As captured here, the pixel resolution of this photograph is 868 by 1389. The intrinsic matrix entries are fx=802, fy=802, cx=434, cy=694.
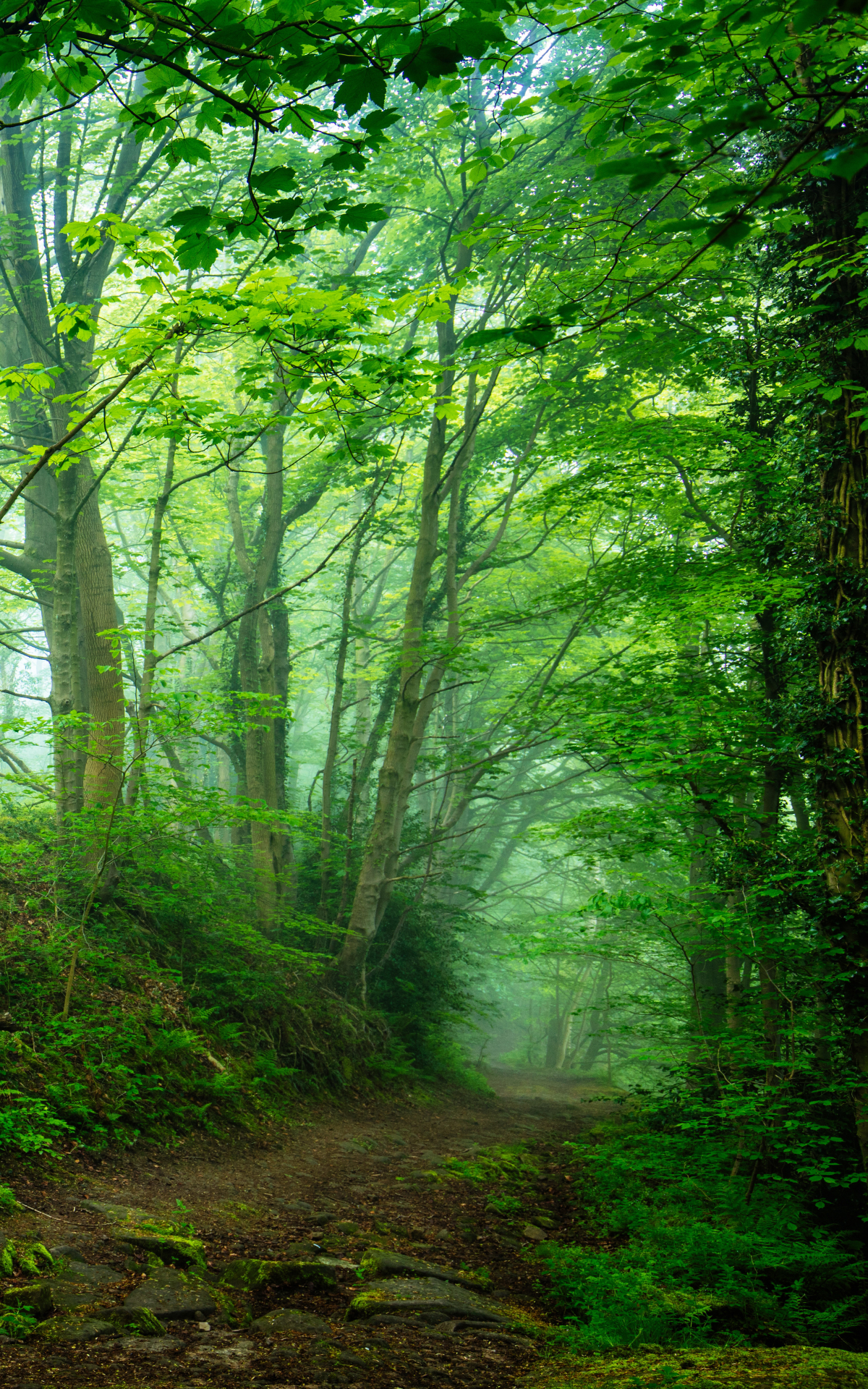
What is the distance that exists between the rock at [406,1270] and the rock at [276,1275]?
12.1 inches

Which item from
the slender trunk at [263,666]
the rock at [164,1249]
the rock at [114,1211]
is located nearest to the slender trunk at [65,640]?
the slender trunk at [263,666]

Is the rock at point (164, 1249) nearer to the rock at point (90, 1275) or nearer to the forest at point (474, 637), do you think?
the forest at point (474, 637)

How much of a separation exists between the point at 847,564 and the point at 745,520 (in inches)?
119

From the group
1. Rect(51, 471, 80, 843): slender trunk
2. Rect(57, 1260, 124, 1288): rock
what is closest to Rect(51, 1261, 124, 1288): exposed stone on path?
Rect(57, 1260, 124, 1288): rock

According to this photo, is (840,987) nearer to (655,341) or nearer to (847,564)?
(847,564)

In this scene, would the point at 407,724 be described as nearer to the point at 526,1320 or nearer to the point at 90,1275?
the point at 526,1320

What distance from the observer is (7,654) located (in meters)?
33.4

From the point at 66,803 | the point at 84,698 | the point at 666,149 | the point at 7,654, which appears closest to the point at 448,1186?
the point at 66,803

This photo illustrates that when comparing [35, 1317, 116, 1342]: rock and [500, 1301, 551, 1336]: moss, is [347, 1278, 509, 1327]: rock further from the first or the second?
[35, 1317, 116, 1342]: rock

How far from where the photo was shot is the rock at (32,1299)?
3020mm

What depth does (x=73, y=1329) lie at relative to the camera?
303cm

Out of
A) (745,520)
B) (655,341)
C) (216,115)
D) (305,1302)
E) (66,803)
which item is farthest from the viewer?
(655,341)

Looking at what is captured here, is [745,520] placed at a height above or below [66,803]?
above

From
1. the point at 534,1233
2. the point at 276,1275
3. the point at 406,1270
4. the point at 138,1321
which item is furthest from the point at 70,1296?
the point at 534,1233
